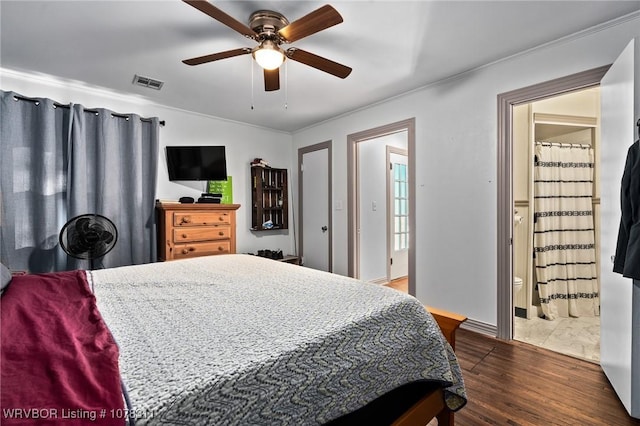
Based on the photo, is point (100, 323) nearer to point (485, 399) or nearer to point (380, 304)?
point (380, 304)

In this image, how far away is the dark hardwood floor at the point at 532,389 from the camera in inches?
62.4

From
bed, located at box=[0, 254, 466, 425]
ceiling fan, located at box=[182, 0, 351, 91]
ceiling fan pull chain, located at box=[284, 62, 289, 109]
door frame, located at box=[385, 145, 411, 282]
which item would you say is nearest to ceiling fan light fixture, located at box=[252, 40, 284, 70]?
ceiling fan, located at box=[182, 0, 351, 91]

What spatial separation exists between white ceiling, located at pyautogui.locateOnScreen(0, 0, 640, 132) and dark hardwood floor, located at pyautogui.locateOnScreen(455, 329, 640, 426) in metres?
2.36

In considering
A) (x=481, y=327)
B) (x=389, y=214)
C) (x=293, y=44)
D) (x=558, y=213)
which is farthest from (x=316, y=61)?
(x=558, y=213)

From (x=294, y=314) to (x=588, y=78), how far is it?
2.61 meters

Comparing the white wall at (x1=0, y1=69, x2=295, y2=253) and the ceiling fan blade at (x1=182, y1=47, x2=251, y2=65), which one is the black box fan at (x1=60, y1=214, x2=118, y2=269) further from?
the ceiling fan blade at (x1=182, y1=47, x2=251, y2=65)

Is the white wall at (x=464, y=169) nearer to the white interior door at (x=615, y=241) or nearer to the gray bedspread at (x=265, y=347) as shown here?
the white interior door at (x=615, y=241)

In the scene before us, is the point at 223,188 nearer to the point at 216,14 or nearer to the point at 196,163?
the point at 196,163

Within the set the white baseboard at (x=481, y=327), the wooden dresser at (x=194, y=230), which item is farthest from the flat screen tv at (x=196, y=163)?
the white baseboard at (x=481, y=327)

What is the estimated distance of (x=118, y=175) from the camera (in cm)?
314

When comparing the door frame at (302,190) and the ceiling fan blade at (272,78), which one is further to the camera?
the door frame at (302,190)

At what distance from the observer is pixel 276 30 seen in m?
1.91

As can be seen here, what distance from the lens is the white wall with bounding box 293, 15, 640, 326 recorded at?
2.36 m

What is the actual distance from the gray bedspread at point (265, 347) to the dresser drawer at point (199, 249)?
5.50ft
